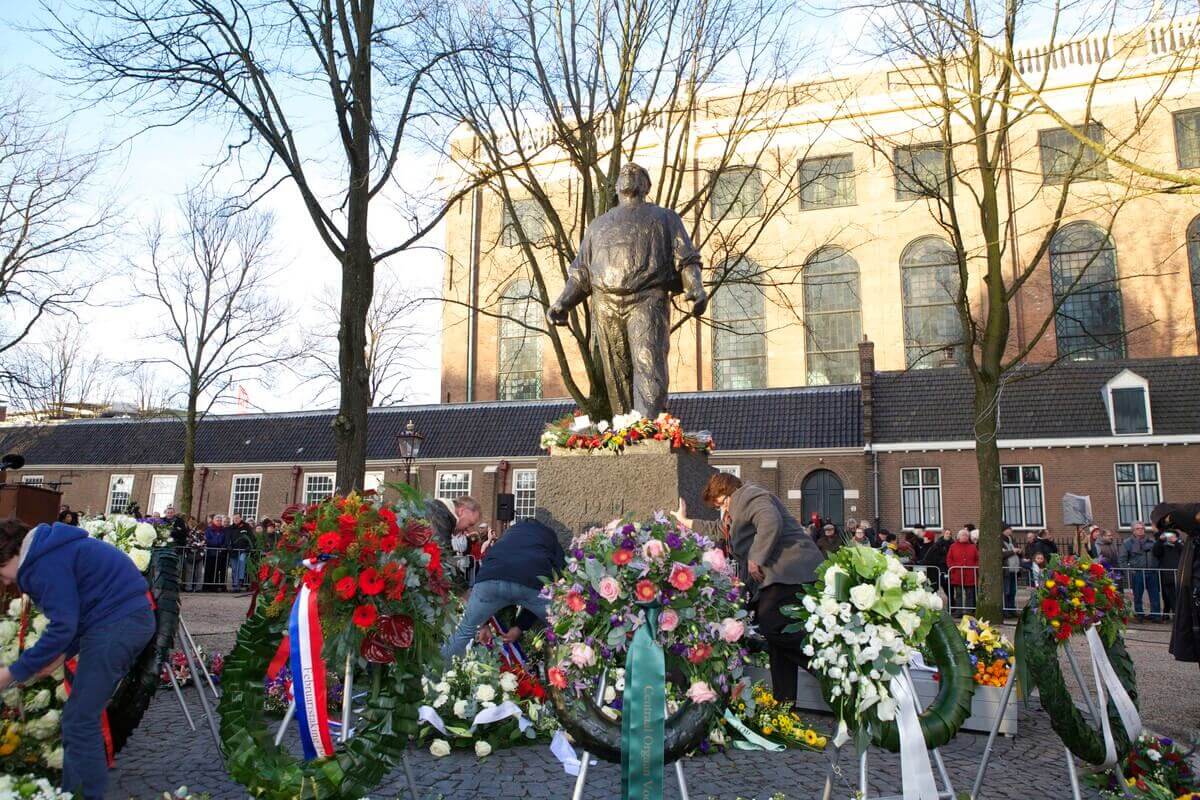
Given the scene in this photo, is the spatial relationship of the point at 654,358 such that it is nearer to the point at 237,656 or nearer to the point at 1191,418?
the point at 237,656

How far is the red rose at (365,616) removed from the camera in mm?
3643

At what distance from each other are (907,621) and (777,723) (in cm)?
253

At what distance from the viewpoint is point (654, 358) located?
769 cm

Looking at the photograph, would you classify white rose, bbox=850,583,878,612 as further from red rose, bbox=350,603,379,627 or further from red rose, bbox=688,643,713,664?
red rose, bbox=350,603,379,627

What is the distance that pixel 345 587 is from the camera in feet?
12.1

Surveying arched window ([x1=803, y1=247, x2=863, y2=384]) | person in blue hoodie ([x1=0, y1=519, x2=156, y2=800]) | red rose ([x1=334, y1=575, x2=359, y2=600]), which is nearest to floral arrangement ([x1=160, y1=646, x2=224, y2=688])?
person in blue hoodie ([x1=0, y1=519, x2=156, y2=800])

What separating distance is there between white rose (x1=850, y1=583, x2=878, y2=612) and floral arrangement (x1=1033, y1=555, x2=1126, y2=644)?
161 cm

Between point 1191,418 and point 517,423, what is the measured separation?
21.8 m

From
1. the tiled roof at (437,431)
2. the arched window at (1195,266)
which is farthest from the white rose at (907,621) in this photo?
the arched window at (1195,266)

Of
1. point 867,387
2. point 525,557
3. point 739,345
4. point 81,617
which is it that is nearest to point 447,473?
point 739,345

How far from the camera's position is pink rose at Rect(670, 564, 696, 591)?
3418 millimetres

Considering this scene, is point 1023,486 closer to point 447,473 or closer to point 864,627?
point 447,473

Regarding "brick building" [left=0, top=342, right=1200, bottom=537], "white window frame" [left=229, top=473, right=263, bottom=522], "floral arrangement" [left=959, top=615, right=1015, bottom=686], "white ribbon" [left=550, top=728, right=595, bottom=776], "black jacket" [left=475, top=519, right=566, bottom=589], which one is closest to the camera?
"white ribbon" [left=550, top=728, right=595, bottom=776]

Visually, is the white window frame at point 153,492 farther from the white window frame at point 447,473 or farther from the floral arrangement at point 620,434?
the floral arrangement at point 620,434
